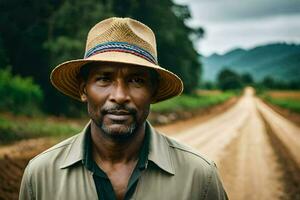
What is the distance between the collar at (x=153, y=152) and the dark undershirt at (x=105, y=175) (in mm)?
36

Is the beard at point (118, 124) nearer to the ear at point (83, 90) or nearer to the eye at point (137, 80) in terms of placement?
the eye at point (137, 80)

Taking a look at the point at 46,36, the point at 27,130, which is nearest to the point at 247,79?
the point at 46,36

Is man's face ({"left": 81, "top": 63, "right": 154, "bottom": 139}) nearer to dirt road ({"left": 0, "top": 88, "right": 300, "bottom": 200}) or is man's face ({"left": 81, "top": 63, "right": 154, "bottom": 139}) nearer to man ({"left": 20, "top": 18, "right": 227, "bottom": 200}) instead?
man ({"left": 20, "top": 18, "right": 227, "bottom": 200})

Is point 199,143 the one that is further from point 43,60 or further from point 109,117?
point 109,117

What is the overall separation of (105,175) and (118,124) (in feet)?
1.00

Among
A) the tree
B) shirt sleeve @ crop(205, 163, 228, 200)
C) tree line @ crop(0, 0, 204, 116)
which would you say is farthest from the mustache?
the tree

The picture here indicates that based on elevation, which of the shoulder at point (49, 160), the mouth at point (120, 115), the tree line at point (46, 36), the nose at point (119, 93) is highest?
the tree line at point (46, 36)

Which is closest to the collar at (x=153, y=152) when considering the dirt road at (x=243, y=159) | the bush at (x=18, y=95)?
the dirt road at (x=243, y=159)

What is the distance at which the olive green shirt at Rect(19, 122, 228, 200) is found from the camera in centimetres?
213

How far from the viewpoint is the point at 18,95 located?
14.0m

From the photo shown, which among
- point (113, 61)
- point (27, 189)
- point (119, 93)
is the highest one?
point (113, 61)

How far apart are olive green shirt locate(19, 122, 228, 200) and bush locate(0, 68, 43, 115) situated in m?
11.7

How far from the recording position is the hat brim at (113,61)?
2.19 meters

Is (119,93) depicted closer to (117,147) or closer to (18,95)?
(117,147)
